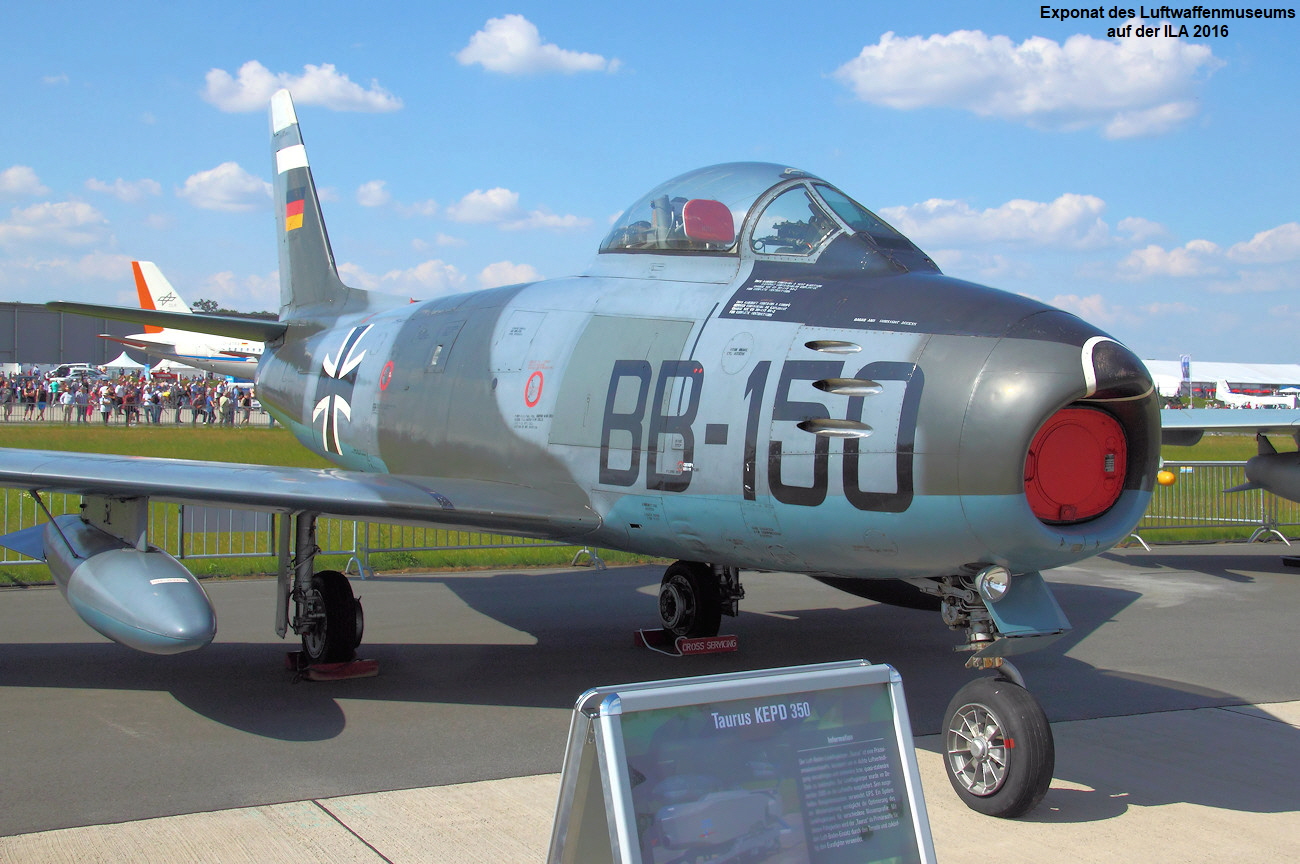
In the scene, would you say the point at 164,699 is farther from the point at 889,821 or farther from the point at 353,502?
the point at 889,821

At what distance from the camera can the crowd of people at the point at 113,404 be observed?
45.6 m

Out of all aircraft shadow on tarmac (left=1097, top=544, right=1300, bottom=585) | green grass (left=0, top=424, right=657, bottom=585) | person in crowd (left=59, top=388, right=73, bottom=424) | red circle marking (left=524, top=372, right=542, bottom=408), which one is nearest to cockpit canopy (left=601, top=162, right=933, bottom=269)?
red circle marking (left=524, top=372, right=542, bottom=408)

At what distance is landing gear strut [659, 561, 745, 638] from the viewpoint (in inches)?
346

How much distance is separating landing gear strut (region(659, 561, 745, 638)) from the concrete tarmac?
451mm

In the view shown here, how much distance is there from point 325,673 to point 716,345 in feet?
12.3

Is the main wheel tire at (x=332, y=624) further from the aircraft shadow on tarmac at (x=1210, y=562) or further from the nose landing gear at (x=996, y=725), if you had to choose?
the aircraft shadow on tarmac at (x=1210, y=562)

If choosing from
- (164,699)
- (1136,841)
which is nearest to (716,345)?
(1136,841)

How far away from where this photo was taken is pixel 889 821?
3.01 metres

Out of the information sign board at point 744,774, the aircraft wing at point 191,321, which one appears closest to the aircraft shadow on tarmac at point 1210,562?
the aircraft wing at point 191,321

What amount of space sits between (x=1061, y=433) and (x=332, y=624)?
5082mm

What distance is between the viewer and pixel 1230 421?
13570mm

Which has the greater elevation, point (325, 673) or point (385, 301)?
point (385, 301)

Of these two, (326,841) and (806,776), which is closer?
(806,776)

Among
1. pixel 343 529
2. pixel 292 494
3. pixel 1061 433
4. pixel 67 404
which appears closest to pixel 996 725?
pixel 1061 433
